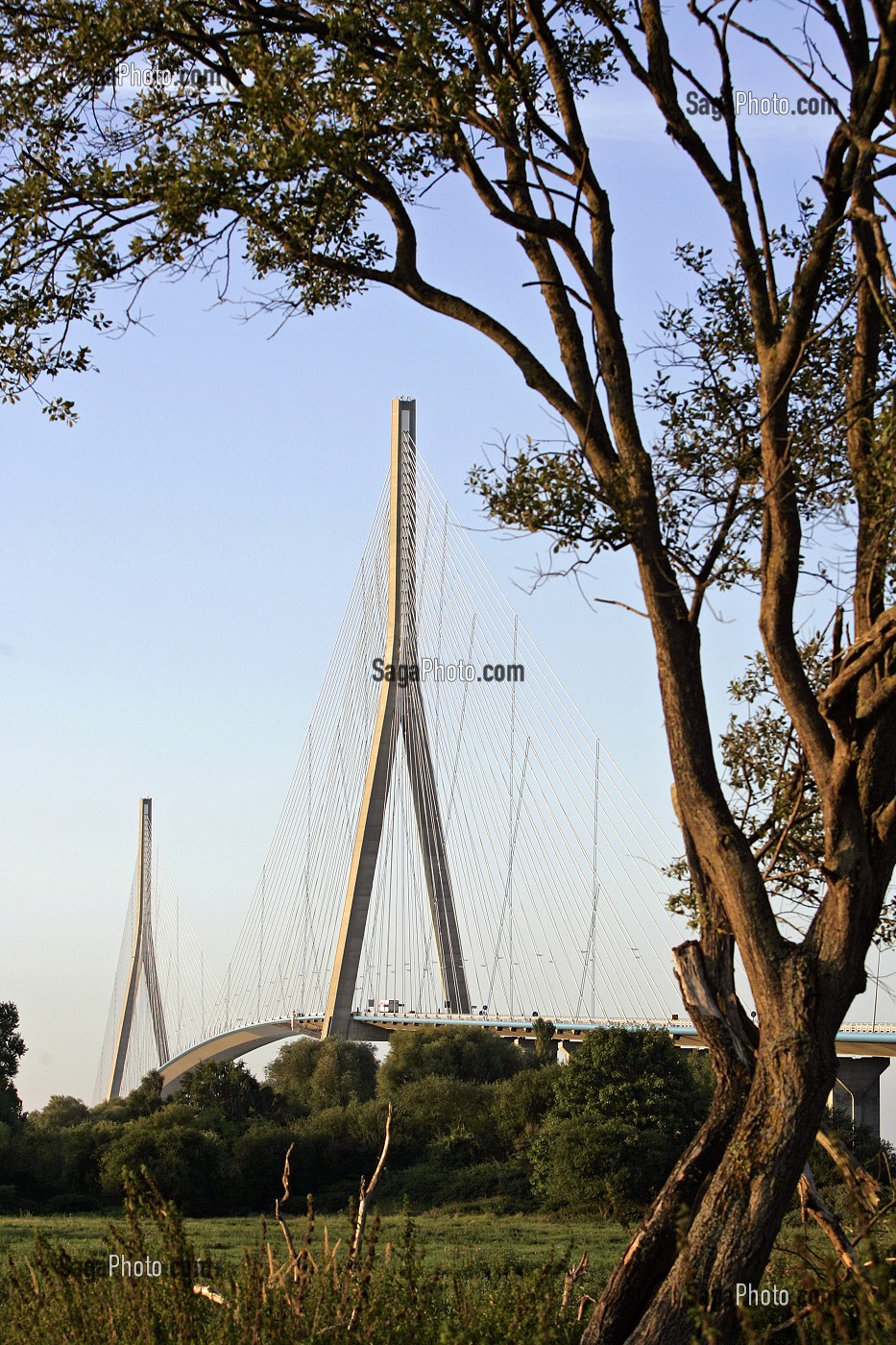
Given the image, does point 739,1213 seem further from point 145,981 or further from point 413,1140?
point 145,981

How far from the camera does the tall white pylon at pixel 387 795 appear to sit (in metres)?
29.8

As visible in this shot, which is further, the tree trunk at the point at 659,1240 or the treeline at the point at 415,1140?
the treeline at the point at 415,1140

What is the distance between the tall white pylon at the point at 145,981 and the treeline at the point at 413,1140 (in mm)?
13002

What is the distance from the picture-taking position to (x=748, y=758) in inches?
238

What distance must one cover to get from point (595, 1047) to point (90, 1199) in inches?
341

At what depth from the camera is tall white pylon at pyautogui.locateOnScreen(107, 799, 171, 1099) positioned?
Answer: 43.1 metres

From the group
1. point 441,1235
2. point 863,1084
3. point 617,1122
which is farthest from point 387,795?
point 863,1084

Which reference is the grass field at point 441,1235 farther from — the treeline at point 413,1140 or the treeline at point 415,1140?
the treeline at point 413,1140

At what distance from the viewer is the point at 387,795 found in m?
29.9

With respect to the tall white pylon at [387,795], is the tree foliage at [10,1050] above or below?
below

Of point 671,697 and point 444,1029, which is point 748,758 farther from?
point 444,1029

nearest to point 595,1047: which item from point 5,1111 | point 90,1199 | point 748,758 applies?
point 90,1199

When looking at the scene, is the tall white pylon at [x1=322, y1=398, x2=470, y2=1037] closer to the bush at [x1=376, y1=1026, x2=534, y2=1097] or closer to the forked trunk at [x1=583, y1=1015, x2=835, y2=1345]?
the bush at [x1=376, y1=1026, x2=534, y2=1097]

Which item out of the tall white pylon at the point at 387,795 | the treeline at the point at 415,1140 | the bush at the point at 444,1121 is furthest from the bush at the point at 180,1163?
the tall white pylon at the point at 387,795
